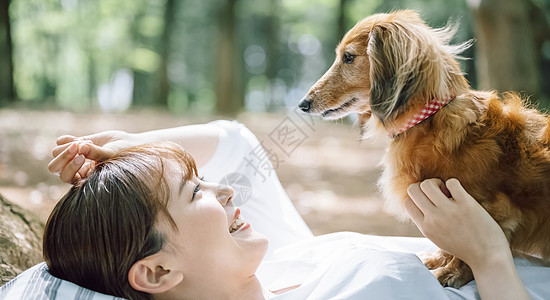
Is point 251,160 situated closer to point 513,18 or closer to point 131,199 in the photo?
point 131,199

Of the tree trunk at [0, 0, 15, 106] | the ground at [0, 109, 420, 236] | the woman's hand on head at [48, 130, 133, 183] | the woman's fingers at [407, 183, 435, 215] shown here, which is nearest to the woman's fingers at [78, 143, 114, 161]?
the woman's hand on head at [48, 130, 133, 183]

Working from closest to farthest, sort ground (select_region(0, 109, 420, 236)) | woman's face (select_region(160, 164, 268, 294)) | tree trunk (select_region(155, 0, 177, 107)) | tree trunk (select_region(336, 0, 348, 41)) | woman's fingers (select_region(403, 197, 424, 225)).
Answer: woman's face (select_region(160, 164, 268, 294)), woman's fingers (select_region(403, 197, 424, 225)), ground (select_region(0, 109, 420, 236)), tree trunk (select_region(336, 0, 348, 41)), tree trunk (select_region(155, 0, 177, 107))

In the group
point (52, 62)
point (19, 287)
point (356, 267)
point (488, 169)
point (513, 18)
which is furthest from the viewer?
point (52, 62)

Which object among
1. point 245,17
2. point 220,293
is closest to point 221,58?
point 245,17

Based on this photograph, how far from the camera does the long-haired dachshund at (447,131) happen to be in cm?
179

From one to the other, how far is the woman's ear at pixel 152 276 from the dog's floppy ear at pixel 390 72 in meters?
1.21

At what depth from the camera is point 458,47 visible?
2090 millimetres

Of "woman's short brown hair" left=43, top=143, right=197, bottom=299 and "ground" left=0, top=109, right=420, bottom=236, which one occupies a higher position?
"woman's short brown hair" left=43, top=143, right=197, bottom=299

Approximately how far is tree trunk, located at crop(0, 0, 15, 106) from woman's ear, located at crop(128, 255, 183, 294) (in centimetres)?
1262

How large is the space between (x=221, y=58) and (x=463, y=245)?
493 inches

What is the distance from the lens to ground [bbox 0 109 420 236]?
4.68m

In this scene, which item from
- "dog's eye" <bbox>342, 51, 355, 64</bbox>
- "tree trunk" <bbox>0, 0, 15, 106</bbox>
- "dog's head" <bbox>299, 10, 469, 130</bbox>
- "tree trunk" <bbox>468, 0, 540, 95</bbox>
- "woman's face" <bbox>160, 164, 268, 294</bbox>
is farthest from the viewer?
"tree trunk" <bbox>0, 0, 15, 106</bbox>

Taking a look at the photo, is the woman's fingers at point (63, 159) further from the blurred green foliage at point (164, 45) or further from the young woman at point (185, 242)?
the blurred green foliage at point (164, 45)

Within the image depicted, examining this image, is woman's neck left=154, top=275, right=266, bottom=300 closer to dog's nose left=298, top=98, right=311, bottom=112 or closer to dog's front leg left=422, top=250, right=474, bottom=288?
dog's front leg left=422, top=250, right=474, bottom=288
